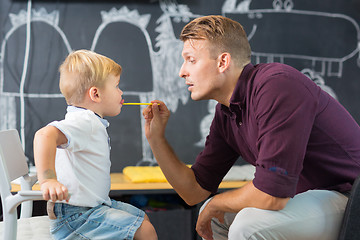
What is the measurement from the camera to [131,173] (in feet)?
7.73

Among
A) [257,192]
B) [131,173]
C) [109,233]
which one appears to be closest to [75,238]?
[109,233]

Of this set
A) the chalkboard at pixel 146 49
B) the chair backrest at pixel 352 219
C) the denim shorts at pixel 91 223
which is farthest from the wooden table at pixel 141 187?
the chair backrest at pixel 352 219

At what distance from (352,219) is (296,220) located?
155 millimetres

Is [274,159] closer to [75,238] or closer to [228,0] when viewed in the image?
[75,238]

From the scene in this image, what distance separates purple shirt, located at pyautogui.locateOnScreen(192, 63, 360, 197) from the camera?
1182 millimetres

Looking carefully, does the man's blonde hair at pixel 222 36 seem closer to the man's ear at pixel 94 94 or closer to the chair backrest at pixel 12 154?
the man's ear at pixel 94 94

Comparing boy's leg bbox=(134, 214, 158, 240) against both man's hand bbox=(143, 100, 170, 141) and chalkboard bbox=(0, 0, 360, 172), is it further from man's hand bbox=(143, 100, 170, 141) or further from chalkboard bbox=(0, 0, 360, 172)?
chalkboard bbox=(0, 0, 360, 172)

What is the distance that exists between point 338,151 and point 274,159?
0.95 feet

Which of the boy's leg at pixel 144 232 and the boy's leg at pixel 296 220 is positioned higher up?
the boy's leg at pixel 296 220

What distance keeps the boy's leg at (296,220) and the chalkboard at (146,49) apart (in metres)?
1.42

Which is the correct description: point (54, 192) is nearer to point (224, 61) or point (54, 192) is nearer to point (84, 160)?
point (84, 160)

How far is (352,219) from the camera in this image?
3.95ft

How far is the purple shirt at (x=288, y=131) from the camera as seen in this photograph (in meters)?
1.18

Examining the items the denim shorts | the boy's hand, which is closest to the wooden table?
the denim shorts
